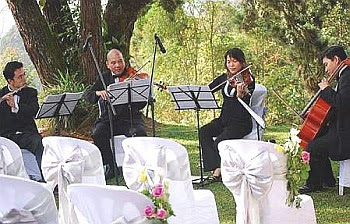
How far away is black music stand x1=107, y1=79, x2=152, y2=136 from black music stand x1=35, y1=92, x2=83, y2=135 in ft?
1.43

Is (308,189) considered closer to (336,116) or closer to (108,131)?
(336,116)

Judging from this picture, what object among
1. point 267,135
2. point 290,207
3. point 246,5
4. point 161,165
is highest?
point 246,5

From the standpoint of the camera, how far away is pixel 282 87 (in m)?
11.5

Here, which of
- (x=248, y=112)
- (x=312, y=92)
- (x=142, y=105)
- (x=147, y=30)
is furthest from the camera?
(x=147, y=30)

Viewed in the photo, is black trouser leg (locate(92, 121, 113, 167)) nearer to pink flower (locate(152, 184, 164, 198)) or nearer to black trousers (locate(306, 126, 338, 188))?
black trousers (locate(306, 126, 338, 188))

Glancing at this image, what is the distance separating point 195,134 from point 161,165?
6.05 meters

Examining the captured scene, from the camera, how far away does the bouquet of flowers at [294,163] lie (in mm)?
3391

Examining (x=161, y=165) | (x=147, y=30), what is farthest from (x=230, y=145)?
(x=147, y=30)

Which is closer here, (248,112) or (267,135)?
(248,112)

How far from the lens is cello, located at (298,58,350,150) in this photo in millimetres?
4812

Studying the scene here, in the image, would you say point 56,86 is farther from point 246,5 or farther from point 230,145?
point 230,145

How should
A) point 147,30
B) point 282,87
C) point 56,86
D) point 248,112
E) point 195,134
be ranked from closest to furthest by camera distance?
point 248,112 < point 56,86 < point 195,134 < point 282,87 < point 147,30

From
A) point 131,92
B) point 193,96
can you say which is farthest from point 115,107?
point 193,96

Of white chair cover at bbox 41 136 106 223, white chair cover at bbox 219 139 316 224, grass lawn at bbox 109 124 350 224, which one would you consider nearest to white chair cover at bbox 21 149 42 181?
grass lawn at bbox 109 124 350 224
